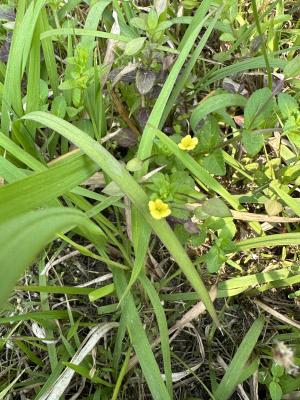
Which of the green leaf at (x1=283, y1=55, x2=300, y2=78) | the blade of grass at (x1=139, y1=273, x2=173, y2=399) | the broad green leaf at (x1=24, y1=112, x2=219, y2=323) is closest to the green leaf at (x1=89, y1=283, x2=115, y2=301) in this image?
the blade of grass at (x1=139, y1=273, x2=173, y2=399)

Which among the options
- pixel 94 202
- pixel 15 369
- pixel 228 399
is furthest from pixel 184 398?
pixel 94 202

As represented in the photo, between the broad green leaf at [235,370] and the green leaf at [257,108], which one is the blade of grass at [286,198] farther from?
the broad green leaf at [235,370]

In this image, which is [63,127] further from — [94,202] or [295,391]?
[295,391]

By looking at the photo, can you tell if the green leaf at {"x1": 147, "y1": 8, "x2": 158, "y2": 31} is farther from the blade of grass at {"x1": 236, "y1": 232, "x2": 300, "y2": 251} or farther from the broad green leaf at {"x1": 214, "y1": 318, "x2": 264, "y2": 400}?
the broad green leaf at {"x1": 214, "y1": 318, "x2": 264, "y2": 400}

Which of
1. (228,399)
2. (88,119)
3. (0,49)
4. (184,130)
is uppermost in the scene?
(0,49)

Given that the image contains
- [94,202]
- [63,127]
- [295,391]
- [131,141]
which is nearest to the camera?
[63,127]

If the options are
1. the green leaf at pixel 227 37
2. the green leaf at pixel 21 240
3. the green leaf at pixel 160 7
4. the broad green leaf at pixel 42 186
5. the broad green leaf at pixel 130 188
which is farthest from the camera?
the green leaf at pixel 227 37

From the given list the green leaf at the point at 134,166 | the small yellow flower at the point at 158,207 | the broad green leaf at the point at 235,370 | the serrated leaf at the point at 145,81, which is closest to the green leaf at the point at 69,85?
the serrated leaf at the point at 145,81
